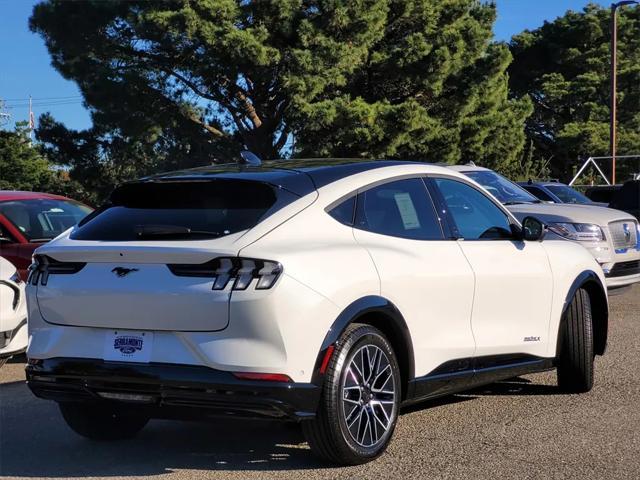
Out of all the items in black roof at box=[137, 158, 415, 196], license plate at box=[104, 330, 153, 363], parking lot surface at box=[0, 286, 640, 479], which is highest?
black roof at box=[137, 158, 415, 196]

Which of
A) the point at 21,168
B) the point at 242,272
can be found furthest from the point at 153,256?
the point at 21,168

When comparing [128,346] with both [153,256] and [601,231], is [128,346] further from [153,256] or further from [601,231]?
[601,231]

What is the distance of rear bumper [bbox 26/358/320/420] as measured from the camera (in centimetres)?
436

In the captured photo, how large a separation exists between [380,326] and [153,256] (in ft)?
4.38

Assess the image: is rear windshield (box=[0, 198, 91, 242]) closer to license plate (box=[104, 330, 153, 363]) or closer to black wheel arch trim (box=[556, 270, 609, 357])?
license plate (box=[104, 330, 153, 363])

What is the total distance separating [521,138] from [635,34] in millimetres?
15392

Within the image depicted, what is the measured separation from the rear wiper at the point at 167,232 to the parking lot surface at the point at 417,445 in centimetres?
128

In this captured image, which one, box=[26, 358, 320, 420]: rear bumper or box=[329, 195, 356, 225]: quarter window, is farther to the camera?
box=[329, 195, 356, 225]: quarter window

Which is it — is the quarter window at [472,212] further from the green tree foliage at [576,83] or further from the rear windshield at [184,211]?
the green tree foliage at [576,83]

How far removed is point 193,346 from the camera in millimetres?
4398

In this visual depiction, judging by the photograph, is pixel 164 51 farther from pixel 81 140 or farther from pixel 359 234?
pixel 359 234

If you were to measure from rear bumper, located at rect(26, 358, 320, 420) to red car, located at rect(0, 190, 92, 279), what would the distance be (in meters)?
4.38

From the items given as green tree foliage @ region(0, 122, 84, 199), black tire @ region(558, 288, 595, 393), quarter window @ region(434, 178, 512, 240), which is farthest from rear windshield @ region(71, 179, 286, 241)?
green tree foliage @ region(0, 122, 84, 199)

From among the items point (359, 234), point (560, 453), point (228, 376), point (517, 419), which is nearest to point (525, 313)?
point (517, 419)
